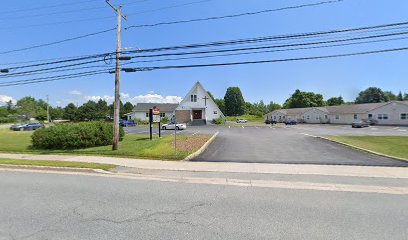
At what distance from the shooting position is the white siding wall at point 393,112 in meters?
43.8

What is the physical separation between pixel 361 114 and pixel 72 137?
175 feet

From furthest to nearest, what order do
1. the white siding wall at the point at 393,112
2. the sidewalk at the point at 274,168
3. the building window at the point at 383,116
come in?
the building window at the point at 383,116, the white siding wall at the point at 393,112, the sidewalk at the point at 274,168

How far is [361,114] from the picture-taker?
49406 mm

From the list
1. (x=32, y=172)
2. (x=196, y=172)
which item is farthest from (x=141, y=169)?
(x=32, y=172)

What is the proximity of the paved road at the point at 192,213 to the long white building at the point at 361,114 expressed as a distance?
48867 millimetres

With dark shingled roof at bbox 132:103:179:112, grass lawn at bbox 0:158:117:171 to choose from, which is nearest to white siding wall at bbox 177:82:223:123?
dark shingled roof at bbox 132:103:179:112

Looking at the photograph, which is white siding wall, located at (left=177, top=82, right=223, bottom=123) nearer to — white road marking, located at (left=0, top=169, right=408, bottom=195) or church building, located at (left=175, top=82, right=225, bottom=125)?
church building, located at (left=175, top=82, right=225, bottom=125)

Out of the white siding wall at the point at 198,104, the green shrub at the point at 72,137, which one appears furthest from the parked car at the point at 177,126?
the green shrub at the point at 72,137

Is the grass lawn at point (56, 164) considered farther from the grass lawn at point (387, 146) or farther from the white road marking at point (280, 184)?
the grass lawn at point (387, 146)

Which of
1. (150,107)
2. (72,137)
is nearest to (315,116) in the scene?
(150,107)

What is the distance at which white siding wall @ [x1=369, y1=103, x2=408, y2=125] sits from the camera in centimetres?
4378

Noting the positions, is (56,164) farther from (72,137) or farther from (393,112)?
(393,112)

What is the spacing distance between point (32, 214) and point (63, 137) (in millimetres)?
12154

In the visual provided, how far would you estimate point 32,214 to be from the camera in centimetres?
528
